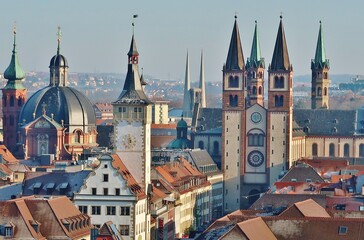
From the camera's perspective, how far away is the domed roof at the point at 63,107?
7141 inches

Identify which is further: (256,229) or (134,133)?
(134,133)

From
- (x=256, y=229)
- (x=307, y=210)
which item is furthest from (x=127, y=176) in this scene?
(x=256, y=229)

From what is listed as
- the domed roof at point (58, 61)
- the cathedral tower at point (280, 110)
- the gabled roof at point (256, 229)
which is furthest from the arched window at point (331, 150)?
the gabled roof at point (256, 229)

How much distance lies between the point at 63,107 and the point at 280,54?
79.8 feet

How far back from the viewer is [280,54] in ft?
587

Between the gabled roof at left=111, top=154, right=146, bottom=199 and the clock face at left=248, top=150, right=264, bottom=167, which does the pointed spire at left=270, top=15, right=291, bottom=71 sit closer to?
the clock face at left=248, top=150, right=264, bottom=167

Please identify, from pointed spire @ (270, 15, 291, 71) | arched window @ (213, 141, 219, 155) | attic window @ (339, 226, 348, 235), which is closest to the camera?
attic window @ (339, 226, 348, 235)

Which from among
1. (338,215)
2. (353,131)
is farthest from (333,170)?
(338,215)

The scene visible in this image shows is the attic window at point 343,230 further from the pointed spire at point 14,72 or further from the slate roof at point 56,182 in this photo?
the pointed spire at point 14,72

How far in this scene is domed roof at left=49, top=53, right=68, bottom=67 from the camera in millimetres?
184700

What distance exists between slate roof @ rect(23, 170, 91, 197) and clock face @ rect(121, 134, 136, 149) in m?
3.33

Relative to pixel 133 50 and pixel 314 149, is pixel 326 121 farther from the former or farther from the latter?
pixel 133 50

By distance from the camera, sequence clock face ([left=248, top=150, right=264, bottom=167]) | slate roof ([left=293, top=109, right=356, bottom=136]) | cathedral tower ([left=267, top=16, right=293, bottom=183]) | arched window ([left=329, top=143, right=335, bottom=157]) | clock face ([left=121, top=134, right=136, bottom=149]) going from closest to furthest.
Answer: clock face ([left=121, top=134, right=136, bottom=149]) → cathedral tower ([left=267, top=16, right=293, bottom=183]) → clock face ([left=248, top=150, right=264, bottom=167]) → slate roof ([left=293, top=109, right=356, bottom=136]) → arched window ([left=329, top=143, right=335, bottom=157])

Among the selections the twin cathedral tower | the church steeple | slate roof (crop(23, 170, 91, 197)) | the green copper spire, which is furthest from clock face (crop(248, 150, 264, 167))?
slate roof (crop(23, 170, 91, 197))
